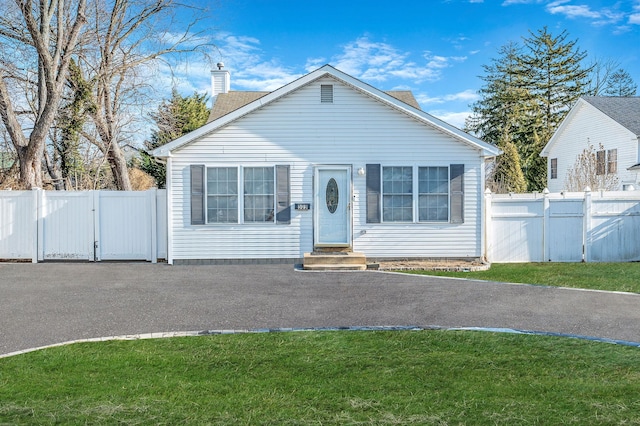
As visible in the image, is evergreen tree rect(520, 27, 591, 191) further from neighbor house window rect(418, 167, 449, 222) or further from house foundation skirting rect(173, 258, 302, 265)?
house foundation skirting rect(173, 258, 302, 265)

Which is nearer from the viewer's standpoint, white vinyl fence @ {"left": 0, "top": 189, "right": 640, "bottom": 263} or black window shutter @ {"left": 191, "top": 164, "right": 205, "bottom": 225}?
black window shutter @ {"left": 191, "top": 164, "right": 205, "bottom": 225}

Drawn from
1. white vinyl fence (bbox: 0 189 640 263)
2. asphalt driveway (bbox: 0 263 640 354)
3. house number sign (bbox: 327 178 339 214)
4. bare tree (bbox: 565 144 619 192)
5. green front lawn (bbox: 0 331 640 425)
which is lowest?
green front lawn (bbox: 0 331 640 425)

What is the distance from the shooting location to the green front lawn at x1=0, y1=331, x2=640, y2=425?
378 cm

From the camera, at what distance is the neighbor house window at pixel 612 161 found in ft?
77.3

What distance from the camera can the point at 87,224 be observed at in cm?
1345

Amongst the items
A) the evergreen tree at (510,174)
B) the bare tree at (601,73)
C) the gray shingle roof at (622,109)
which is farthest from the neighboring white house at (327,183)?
the bare tree at (601,73)

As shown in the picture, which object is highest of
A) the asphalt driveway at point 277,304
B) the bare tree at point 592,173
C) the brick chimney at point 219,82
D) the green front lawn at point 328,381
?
the brick chimney at point 219,82

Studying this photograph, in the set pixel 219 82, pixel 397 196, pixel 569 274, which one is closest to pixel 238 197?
pixel 397 196

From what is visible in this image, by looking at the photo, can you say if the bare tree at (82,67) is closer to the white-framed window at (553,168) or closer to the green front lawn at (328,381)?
the green front lawn at (328,381)

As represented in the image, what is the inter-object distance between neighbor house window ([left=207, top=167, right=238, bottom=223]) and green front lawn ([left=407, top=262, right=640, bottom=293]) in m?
4.81

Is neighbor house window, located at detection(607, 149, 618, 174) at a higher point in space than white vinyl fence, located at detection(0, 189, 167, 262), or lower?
higher

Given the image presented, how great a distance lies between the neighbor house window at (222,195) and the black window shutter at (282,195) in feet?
3.44

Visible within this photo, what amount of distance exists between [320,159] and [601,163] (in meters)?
17.3

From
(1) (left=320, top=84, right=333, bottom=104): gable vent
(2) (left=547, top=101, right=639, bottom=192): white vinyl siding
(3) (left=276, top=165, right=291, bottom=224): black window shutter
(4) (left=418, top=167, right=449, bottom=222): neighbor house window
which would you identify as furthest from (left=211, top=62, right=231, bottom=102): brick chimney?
(2) (left=547, top=101, right=639, bottom=192): white vinyl siding
